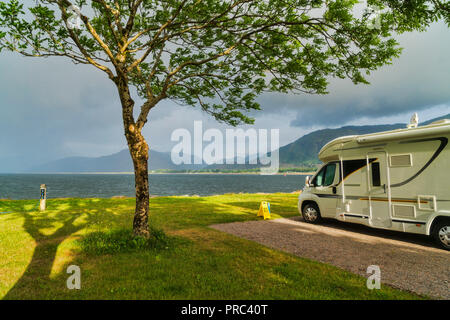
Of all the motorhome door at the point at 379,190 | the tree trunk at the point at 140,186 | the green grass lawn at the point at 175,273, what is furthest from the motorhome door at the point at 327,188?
the tree trunk at the point at 140,186

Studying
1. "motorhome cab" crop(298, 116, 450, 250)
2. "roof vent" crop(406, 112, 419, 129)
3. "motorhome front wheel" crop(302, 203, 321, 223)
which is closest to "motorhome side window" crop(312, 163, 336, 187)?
"motorhome cab" crop(298, 116, 450, 250)

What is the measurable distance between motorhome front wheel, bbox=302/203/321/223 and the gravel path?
A: 35 cm

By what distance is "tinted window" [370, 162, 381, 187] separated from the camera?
7.63 meters

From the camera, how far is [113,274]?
458 centimetres

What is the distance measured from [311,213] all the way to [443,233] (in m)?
4.28

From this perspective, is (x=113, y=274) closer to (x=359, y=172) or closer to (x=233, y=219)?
(x=233, y=219)

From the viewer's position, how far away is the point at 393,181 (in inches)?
287

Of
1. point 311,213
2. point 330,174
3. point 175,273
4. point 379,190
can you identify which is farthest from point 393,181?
point 175,273

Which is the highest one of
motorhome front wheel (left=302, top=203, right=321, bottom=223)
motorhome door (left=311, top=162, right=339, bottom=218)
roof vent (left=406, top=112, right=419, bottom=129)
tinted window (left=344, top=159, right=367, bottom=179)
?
roof vent (left=406, top=112, right=419, bottom=129)

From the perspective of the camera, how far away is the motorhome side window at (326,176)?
9.13m

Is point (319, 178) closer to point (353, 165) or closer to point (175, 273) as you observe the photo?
point (353, 165)

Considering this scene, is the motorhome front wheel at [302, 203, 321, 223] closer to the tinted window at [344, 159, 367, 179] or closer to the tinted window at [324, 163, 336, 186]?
the tinted window at [324, 163, 336, 186]
